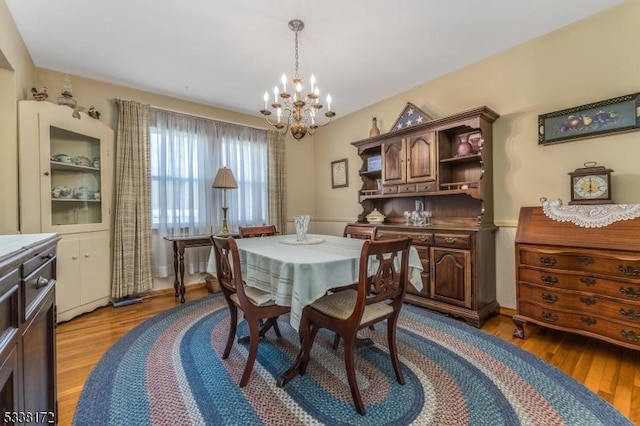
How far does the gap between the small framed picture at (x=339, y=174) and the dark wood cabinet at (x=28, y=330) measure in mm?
3582

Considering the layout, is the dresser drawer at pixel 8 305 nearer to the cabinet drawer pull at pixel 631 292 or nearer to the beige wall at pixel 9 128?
the beige wall at pixel 9 128

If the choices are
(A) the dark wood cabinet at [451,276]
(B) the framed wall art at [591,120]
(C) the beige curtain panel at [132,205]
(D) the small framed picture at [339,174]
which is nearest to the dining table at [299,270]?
(A) the dark wood cabinet at [451,276]

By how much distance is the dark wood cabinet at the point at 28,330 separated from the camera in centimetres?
74

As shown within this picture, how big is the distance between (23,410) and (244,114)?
3.97m

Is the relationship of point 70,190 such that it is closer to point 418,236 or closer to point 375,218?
point 375,218

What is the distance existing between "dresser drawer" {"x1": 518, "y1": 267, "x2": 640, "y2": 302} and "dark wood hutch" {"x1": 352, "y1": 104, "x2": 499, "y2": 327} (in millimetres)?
416

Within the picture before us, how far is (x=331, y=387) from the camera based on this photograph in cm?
168

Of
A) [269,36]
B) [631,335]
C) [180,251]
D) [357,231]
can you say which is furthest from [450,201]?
[180,251]

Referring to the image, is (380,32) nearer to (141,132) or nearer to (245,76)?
(245,76)

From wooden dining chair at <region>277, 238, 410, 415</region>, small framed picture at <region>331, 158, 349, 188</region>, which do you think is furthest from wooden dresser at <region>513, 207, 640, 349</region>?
small framed picture at <region>331, 158, 349, 188</region>

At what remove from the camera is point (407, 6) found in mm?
2105

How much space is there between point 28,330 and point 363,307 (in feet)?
4.21

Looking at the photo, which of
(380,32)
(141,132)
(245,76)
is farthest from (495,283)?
(141,132)

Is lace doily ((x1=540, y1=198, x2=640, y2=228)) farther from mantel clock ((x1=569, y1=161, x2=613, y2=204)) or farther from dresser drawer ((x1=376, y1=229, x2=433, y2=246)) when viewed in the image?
dresser drawer ((x1=376, y1=229, x2=433, y2=246))
